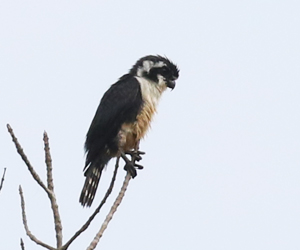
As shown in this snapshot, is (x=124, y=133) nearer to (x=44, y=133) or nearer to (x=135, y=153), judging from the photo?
(x=135, y=153)

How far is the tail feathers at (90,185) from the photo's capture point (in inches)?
222

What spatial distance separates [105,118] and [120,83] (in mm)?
548

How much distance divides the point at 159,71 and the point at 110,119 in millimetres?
973

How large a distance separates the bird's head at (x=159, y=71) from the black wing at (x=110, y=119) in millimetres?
398

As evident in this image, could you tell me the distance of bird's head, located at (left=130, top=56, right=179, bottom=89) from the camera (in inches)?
259

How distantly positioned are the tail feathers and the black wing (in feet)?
0.29

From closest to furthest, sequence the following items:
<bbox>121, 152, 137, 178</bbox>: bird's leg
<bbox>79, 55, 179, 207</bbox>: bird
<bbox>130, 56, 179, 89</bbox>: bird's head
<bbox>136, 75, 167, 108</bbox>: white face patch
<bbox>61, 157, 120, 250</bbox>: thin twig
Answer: <bbox>61, 157, 120, 250</bbox>: thin twig, <bbox>121, 152, 137, 178</bbox>: bird's leg, <bbox>79, 55, 179, 207</bbox>: bird, <bbox>136, 75, 167, 108</bbox>: white face patch, <bbox>130, 56, 179, 89</bbox>: bird's head

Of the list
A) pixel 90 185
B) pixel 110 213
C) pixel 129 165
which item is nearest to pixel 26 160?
pixel 110 213

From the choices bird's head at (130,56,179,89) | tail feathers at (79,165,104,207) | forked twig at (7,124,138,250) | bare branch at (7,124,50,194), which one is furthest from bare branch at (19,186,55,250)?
bird's head at (130,56,179,89)

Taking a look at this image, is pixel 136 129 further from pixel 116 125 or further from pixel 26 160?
pixel 26 160

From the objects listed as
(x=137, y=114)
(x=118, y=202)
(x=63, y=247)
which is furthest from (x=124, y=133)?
(x=63, y=247)

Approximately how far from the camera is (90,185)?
18.9 feet

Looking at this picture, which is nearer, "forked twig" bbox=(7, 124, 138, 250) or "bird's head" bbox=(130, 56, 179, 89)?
"forked twig" bbox=(7, 124, 138, 250)

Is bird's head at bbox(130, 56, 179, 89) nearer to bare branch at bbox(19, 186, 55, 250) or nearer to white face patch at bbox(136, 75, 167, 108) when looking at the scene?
white face patch at bbox(136, 75, 167, 108)
